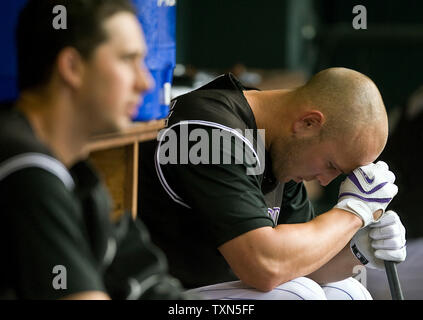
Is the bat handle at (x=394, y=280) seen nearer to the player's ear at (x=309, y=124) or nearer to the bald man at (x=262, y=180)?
the bald man at (x=262, y=180)

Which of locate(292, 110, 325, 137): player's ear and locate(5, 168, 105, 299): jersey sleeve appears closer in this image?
locate(5, 168, 105, 299): jersey sleeve

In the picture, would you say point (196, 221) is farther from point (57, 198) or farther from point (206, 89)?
point (57, 198)

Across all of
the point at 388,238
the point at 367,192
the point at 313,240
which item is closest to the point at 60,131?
the point at 313,240

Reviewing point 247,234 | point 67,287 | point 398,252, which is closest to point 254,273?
point 247,234

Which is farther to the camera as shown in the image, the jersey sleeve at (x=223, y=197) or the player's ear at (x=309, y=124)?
the player's ear at (x=309, y=124)

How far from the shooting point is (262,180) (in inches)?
63.9

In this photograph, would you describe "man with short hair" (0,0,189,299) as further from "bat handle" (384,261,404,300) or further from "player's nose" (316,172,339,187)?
"bat handle" (384,261,404,300)

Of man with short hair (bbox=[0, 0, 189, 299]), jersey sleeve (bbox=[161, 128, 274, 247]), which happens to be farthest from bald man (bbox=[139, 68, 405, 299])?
man with short hair (bbox=[0, 0, 189, 299])

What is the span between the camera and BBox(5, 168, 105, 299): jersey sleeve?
78cm

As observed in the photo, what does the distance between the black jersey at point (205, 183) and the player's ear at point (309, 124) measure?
0.09 m

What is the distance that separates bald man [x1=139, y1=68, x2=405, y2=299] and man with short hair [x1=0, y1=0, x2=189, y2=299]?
1.75ft

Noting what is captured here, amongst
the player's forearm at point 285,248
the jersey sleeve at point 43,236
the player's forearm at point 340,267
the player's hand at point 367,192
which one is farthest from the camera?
the player's forearm at point 340,267

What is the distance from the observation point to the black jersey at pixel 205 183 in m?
1.39

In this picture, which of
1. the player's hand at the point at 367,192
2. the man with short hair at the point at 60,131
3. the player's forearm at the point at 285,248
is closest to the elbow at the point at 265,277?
the player's forearm at the point at 285,248
